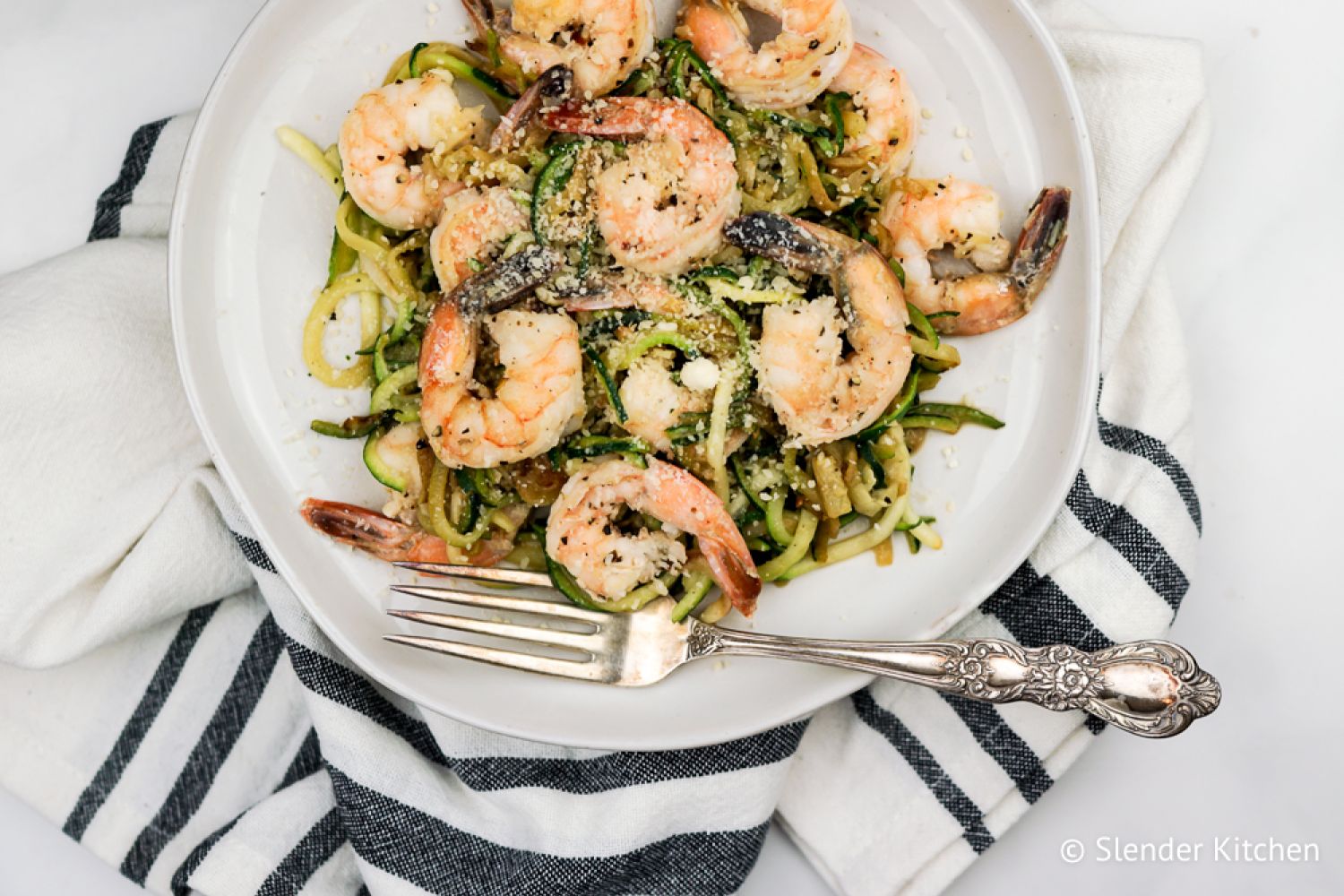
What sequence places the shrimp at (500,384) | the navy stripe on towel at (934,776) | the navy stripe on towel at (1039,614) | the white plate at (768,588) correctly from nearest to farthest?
the shrimp at (500,384) < the white plate at (768,588) < the navy stripe on towel at (1039,614) < the navy stripe on towel at (934,776)

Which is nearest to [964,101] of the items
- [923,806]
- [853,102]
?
[853,102]

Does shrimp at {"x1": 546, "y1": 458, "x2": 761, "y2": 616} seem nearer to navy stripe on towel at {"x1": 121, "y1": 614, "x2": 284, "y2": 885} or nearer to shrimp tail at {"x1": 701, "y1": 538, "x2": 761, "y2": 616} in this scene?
shrimp tail at {"x1": 701, "y1": 538, "x2": 761, "y2": 616}

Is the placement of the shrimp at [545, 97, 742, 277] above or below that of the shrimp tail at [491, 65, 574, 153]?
below

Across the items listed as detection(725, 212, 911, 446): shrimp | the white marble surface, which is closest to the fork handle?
detection(725, 212, 911, 446): shrimp

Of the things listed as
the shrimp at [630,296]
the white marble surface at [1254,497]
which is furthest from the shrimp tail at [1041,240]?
the shrimp at [630,296]

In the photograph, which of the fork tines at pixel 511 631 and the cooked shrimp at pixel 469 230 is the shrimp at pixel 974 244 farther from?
the fork tines at pixel 511 631

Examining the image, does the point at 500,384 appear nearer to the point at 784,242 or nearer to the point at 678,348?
the point at 678,348
